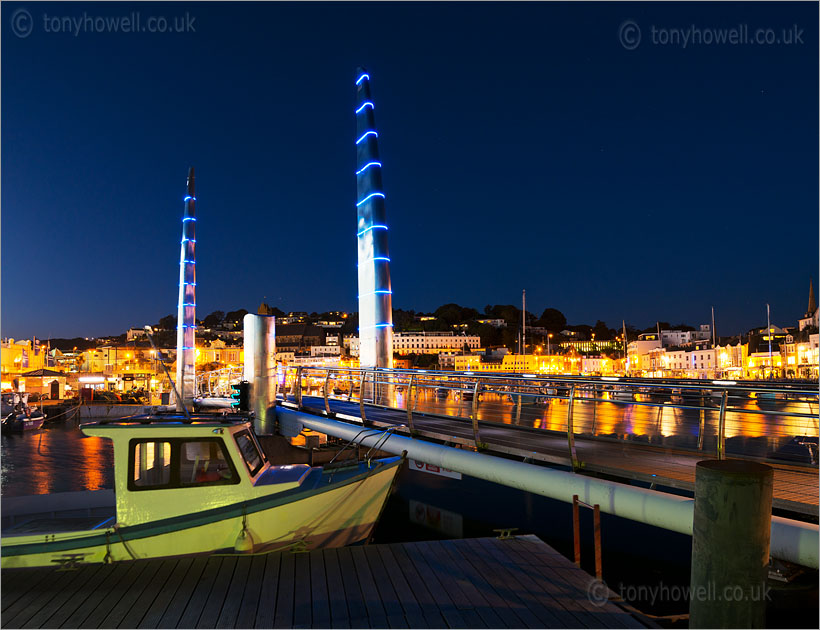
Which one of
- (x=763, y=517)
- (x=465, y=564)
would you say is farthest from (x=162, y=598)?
(x=763, y=517)

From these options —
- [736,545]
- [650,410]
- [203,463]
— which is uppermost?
[736,545]

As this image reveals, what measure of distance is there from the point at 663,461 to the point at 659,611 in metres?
6.20

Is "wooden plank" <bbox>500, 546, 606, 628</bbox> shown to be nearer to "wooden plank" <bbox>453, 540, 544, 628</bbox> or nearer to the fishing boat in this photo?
"wooden plank" <bbox>453, 540, 544, 628</bbox>

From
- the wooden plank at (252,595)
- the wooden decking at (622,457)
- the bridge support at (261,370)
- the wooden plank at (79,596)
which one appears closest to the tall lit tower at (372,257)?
the bridge support at (261,370)

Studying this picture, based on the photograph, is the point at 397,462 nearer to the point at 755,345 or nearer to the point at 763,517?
the point at 763,517

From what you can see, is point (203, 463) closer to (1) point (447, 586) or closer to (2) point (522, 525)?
(1) point (447, 586)

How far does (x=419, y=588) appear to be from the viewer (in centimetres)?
645

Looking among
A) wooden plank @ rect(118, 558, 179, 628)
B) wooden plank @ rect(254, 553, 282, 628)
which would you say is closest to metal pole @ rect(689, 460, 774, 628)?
wooden plank @ rect(254, 553, 282, 628)

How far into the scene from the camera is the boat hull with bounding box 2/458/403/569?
7410mm

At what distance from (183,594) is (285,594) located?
1.24m

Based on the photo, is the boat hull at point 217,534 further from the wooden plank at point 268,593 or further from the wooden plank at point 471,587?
the wooden plank at point 471,587

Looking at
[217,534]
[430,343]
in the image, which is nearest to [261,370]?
[217,534]

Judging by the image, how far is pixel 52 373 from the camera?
71.6m

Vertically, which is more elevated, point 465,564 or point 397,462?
point 397,462
